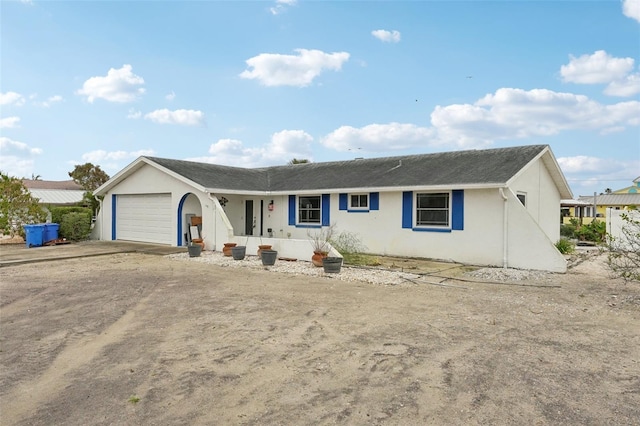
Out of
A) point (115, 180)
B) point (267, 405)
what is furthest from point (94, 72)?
point (267, 405)

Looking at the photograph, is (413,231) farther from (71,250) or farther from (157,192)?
(71,250)

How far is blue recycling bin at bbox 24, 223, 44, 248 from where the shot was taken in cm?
1738

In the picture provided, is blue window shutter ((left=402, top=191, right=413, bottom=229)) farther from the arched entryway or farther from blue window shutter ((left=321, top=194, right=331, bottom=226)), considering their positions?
the arched entryway

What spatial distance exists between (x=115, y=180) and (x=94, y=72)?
5.53 metres

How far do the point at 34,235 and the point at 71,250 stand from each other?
9.84 ft

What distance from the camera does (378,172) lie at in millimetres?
16359

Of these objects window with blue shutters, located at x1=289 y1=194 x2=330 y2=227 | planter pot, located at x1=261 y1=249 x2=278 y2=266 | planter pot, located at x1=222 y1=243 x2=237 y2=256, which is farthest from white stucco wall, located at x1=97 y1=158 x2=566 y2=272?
planter pot, located at x1=261 y1=249 x2=278 y2=266

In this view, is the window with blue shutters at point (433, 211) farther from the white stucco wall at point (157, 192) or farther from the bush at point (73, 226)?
the bush at point (73, 226)

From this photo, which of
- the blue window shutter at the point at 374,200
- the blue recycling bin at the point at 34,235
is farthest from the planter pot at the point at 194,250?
the blue recycling bin at the point at 34,235

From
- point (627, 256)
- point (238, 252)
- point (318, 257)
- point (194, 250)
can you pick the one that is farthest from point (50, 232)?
point (627, 256)

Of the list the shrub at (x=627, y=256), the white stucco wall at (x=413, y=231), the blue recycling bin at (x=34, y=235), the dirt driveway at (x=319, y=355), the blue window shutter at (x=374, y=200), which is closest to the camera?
the dirt driveway at (x=319, y=355)

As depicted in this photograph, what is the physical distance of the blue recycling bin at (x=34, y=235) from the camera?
17.4m

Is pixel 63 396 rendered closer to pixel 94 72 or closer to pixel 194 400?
pixel 194 400

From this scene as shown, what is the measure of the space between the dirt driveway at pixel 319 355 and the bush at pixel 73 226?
11034mm
